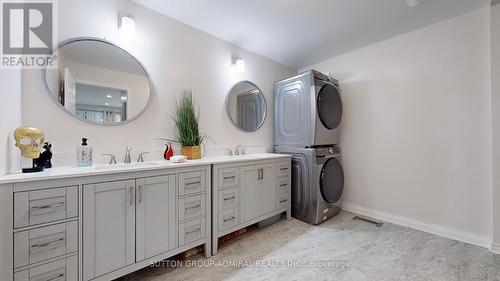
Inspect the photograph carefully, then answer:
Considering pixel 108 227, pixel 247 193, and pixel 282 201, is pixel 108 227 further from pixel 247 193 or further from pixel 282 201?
pixel 282 201

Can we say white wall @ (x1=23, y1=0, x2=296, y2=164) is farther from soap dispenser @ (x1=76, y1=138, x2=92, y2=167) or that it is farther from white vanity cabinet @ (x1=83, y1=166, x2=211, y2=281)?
white vanity cabinet @ (x1=83, y1=166, x2=211, y2=281)

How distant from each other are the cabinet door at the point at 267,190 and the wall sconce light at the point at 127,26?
185 centimetres

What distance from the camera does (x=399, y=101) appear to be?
2428 millimetres

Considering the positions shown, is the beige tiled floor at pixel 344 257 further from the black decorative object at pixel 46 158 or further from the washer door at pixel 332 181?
the black decorative object at pixel 46 158

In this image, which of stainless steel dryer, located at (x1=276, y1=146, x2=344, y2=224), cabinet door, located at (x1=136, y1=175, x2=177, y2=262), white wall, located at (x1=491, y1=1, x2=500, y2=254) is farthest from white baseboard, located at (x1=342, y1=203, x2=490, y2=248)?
cabinet door, located at (x1=136, y1=175, x2=177, y2=262)

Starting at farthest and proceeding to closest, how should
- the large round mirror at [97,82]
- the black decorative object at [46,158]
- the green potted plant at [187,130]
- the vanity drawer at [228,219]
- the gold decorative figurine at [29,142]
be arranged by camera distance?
the green potted plant at [187,130]
the vanity drawer at [228,219]
the large round mirror at [97,82]
the black decorative object at [46,158]
the gold decorative figurine at [29,142]

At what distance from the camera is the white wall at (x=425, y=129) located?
1926 millimetres

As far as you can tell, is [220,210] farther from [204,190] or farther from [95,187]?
[95,187]

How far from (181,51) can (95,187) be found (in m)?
1.61

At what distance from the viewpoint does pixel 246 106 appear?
9.06ft

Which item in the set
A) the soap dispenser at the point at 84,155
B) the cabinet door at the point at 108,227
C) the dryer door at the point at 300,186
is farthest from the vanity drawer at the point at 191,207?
the dryer door at the point at 300,186

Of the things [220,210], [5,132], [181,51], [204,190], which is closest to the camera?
[5,132]

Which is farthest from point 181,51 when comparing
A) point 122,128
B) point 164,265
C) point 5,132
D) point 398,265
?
point 398,265

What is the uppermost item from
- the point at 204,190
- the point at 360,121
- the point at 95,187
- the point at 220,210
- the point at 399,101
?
the point at 399,101
